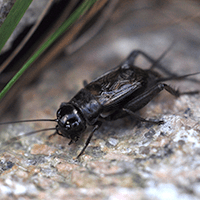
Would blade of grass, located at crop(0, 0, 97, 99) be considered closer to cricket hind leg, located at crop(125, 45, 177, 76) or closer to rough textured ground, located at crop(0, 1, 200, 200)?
rough textured ground, located at crop(0, 1, 200, 200)

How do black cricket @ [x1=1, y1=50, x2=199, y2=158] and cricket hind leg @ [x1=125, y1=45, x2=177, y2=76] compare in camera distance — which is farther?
cricket hind leg @ [x1=125, y1=45, x2=177, y2=76]

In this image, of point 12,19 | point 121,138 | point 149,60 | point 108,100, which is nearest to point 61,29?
point 12,19

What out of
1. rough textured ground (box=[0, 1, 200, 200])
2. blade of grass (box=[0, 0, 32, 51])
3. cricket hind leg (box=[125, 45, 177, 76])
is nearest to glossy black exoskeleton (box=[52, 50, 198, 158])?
rough textured ground (box=[0, 1, 200, 200])

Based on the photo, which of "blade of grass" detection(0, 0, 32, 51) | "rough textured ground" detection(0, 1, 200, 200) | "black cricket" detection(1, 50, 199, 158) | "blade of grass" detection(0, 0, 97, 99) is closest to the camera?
"rough textured ground" detection(0, 1, 200, 200)

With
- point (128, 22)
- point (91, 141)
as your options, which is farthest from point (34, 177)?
point (128, 22)

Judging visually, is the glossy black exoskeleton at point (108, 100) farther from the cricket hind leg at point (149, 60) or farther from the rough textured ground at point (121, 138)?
the cricket hind leg at point (149, 60)

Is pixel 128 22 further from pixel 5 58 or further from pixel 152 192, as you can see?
pixel 152 192

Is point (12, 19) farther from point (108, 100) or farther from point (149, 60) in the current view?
point (149, 60)
